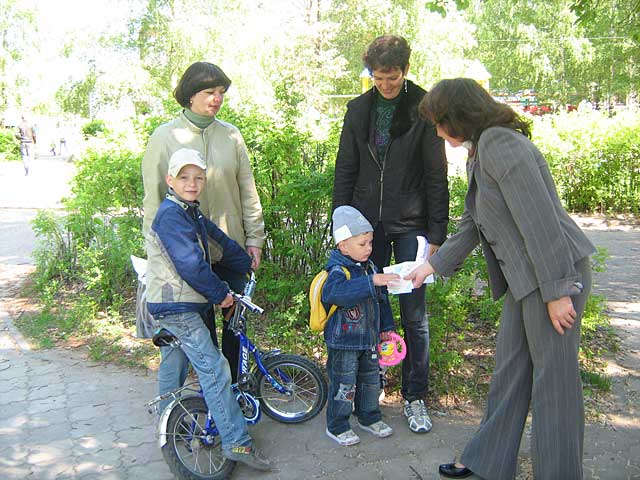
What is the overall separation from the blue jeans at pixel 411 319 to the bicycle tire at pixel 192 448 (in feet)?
3.94

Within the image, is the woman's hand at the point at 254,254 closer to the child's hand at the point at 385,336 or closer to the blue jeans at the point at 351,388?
the blue jeans at the point at 351,388

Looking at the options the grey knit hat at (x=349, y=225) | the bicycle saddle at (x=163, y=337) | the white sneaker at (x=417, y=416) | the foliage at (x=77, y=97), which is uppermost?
the foliage at (x=77, y=97)

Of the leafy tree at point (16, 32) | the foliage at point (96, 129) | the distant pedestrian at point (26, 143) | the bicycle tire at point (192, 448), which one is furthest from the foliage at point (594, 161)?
the leafy tree at point (16, 32)

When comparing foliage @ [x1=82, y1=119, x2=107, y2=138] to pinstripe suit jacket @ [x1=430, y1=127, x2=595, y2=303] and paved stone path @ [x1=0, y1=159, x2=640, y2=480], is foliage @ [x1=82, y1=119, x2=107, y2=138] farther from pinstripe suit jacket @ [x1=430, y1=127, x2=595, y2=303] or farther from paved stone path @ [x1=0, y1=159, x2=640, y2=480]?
pinstripe suit jacket @ [x1=430, y1=127, x2=595, y2=303]

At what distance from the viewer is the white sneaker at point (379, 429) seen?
12.5 ft

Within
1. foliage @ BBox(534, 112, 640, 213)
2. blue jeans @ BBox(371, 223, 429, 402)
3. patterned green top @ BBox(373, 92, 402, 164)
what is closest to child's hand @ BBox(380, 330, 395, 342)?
blue jeans @ BBox(371, 223, 429, 402)

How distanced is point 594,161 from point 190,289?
28.9 feet

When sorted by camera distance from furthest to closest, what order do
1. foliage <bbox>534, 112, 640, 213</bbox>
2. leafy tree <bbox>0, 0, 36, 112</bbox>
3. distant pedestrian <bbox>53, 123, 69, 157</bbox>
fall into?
leafy tree <bbox>0, 0, 36, 112</bbox>
distant pedestrian <bbox>53, 123, 69, 157</bbox>
foliage <bbox>534, 112, 640, 213</bbox>

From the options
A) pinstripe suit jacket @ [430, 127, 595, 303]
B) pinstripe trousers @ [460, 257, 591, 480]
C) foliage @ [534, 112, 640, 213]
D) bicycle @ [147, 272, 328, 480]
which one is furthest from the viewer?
foliage @ [534, 112, 640, 213]

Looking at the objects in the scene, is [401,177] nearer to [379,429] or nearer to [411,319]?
[411,319]

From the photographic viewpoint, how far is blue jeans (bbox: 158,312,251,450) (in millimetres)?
3328

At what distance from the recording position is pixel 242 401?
3771 millimetres

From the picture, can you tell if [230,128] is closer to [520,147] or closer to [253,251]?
[253,251]

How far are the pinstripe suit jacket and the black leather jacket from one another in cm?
77
